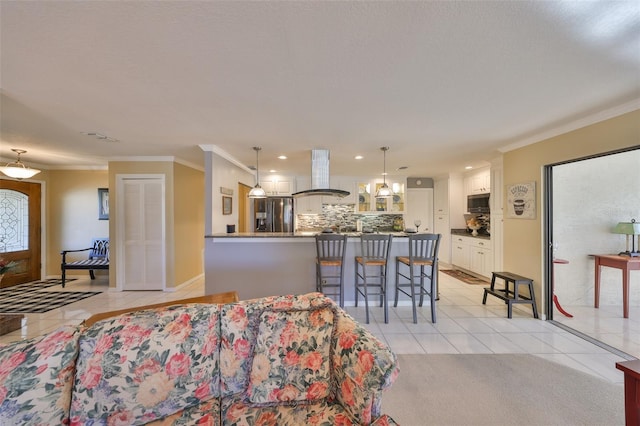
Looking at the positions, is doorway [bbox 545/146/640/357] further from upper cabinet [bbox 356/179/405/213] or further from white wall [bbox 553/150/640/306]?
upper cabinet [bbox 356/179/405/213]

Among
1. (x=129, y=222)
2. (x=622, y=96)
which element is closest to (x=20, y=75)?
(x=129, y=222)

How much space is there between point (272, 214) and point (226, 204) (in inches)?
64.7

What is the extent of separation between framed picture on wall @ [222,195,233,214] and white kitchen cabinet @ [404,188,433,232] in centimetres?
468

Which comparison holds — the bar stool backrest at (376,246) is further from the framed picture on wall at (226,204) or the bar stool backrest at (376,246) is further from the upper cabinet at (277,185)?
the upper cabinet at (277,185)

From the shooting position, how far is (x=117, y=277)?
15.1ft

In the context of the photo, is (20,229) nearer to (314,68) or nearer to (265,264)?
(265,264)

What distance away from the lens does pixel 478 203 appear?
568cm

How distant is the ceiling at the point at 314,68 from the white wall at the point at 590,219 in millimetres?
1072

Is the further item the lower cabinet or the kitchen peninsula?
the lower cabinet

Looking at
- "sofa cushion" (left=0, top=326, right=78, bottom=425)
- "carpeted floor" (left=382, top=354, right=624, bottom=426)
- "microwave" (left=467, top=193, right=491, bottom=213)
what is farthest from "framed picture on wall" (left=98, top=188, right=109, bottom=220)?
"microwave" (left=467, top=193, right=491, bottom=213)

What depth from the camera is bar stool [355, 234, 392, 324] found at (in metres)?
3.36

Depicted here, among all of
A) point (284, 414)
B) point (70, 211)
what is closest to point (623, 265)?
point (284, 414)

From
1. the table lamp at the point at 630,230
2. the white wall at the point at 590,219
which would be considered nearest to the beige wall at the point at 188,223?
the white wall at the point at 590,219

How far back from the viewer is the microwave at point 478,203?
542 centimetres
